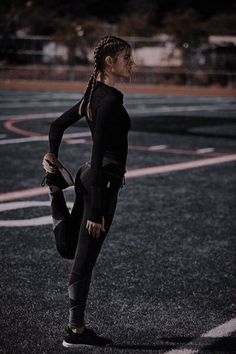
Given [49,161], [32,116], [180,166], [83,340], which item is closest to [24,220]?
[83,340]

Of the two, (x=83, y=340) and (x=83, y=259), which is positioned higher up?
(x=83, y=259)

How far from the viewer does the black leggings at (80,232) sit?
382cm

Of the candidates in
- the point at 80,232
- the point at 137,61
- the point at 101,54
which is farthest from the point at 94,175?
the point at 137,61

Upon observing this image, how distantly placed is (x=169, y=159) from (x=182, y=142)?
2753 mm

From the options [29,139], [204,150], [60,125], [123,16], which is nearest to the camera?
[60,125]

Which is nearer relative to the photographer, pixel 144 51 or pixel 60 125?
pixel 60 125

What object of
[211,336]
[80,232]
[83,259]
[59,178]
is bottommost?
[211,336]

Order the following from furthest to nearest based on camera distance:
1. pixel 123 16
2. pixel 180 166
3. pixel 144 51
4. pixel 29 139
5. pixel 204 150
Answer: pixel 123 16 < pixel 144 51 < pixel 29 139 < pixel 204 150 < pixel 180 166

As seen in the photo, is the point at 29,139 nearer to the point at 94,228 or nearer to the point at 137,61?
the point at 94,228

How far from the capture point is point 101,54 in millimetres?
3748

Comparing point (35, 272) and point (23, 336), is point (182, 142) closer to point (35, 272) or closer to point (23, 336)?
point (35, 272)

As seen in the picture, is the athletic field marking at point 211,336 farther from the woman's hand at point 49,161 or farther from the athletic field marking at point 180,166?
the athletic field marking at point 180,166

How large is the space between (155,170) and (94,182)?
728 cm

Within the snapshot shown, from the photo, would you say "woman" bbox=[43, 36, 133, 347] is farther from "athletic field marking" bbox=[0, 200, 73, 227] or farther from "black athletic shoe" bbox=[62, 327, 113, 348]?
"athletic field marking" bbox=[0, 200, 73, 227]
